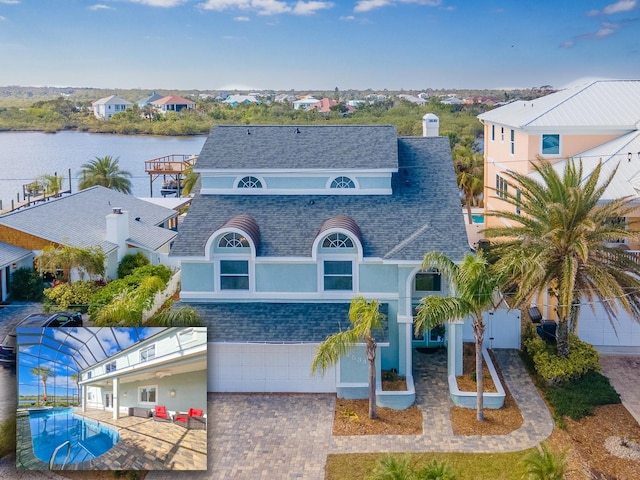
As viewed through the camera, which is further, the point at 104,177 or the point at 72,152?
the point at 72,152

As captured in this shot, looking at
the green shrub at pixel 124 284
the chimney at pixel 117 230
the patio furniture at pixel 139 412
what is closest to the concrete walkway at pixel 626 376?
the patio furniture at pixel 139 412

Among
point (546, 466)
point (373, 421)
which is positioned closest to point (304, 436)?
point (373, 421)

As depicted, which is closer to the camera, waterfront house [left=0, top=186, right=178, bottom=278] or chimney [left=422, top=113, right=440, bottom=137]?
waterfront house [left=0, top=186, right=178, bottom=278]

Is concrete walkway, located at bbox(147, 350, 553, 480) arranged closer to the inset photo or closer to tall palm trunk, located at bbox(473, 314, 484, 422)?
tall palm trunk, located at bbox(473, 314, 484, 422)

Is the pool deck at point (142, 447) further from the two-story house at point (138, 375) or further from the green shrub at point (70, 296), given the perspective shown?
the green shrub at point (70, 296)

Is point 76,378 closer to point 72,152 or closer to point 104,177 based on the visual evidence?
point 104,177

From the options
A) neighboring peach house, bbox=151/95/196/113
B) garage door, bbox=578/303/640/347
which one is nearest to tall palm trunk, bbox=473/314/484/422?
garage door, bbox=578/303/640/347

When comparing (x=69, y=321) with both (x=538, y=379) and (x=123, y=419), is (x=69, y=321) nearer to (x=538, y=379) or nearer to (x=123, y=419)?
(x=123, y=419)
